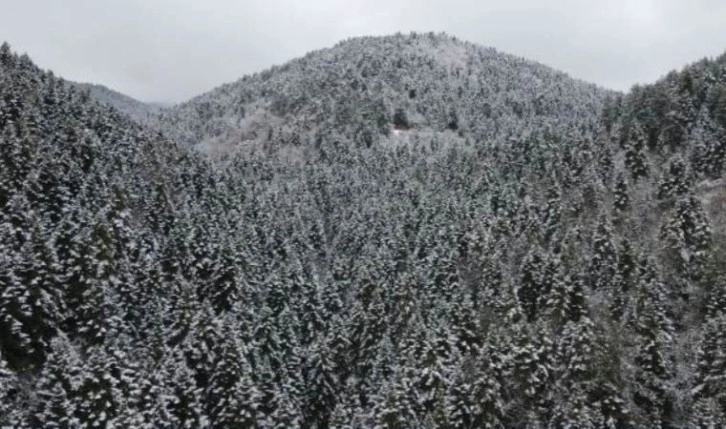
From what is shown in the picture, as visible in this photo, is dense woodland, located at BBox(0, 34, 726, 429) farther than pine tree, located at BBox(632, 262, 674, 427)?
No

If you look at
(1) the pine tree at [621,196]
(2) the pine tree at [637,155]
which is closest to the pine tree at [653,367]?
(1) the pine tree at [621,196]

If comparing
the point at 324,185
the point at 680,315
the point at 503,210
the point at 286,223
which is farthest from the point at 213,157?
the point at 680,315

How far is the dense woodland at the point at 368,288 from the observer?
4912 centimetres

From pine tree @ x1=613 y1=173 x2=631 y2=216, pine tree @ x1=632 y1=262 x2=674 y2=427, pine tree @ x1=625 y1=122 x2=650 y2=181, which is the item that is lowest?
pine tree @ x1=632 y1=262 x2=674 y2=427

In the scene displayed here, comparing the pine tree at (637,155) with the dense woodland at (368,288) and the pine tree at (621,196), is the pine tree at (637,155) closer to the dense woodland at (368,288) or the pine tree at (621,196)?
the dense woodland at (368,288)

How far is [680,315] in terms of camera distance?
237ft

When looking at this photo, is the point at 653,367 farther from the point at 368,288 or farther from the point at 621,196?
the point at 621,196

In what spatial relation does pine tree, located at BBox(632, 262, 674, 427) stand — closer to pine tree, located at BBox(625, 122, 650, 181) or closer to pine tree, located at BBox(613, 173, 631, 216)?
pine tree, located at BBox(613, 173, 631, 216)

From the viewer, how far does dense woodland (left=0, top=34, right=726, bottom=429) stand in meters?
49.1

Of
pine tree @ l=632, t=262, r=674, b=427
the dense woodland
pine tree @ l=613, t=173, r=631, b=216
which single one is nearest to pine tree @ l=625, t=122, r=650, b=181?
the dense woodland

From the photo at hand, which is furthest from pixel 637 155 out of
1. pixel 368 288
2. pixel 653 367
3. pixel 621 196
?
pixel 368 288

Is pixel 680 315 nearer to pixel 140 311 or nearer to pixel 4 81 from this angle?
pixel 140 311

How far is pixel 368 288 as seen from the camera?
7750cm

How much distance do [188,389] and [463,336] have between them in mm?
27630
